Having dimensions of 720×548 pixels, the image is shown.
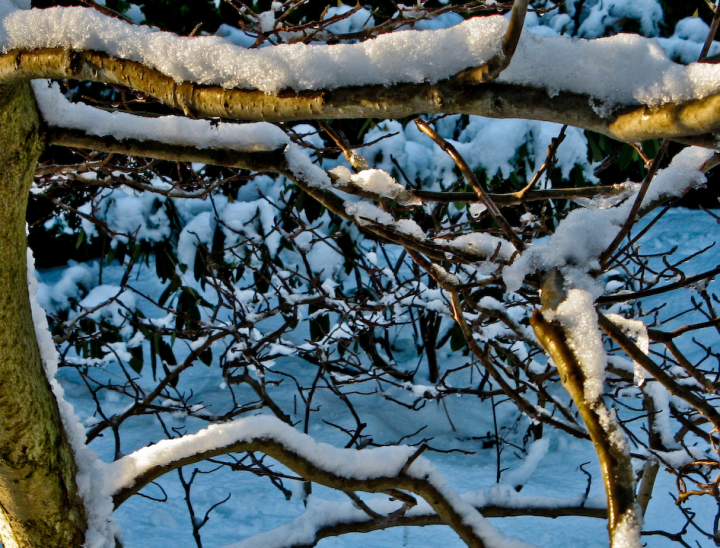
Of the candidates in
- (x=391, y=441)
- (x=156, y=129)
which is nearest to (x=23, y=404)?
(x=156, y=129)

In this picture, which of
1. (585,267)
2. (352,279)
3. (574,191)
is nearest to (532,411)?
(574,191)

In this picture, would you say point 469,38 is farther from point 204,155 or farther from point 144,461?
point 144,461

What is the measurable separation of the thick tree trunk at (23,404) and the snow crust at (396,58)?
0.75 feet

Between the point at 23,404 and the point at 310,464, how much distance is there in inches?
28.2

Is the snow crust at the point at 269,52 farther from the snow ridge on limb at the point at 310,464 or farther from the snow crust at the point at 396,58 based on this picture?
the snow ridge on limb at the point at 310,464

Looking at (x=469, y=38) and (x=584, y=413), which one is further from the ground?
(x=469, y=38)

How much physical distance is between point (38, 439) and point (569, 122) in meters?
1.29

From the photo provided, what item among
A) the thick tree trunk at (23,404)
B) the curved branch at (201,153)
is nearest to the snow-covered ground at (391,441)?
the thick tree trunk at (23,404)

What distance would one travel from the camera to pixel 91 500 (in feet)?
4.56

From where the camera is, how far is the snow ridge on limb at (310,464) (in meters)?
1.43

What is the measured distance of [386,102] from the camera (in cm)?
78

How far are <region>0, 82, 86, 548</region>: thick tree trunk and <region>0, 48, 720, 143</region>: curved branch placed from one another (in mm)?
180

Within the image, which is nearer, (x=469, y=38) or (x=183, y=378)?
(x=469, y=38)

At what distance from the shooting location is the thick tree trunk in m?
1.18
